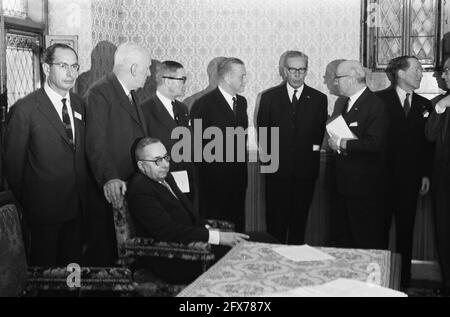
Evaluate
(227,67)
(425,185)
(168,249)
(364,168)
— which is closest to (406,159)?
(425,185)

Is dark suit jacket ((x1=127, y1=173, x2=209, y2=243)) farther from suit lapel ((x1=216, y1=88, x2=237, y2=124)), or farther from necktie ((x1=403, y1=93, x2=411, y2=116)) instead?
necktie ((x1=403, y1=93, x2=411, y2=116))

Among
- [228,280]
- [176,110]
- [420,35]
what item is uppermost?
[420,35]

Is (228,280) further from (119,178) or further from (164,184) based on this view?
(119,178)

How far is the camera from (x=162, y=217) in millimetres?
3891

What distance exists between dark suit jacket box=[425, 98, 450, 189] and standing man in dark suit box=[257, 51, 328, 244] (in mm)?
1102

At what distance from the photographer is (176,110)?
563 cm

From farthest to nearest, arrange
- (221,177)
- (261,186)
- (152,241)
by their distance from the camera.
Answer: (261,186) < (221,177) < (152,241)

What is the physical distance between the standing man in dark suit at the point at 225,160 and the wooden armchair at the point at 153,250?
2.10m

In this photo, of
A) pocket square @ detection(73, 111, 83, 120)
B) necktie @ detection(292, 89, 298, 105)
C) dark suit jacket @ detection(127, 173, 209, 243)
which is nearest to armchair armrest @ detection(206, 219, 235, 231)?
dark suit jacket @ detection(127, 173, 209, 243)

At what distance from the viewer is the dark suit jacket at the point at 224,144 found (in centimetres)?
594

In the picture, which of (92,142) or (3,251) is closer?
(3,251)

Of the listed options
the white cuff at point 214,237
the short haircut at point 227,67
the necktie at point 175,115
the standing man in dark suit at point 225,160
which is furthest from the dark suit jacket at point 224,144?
the white cuff at point 214,237
